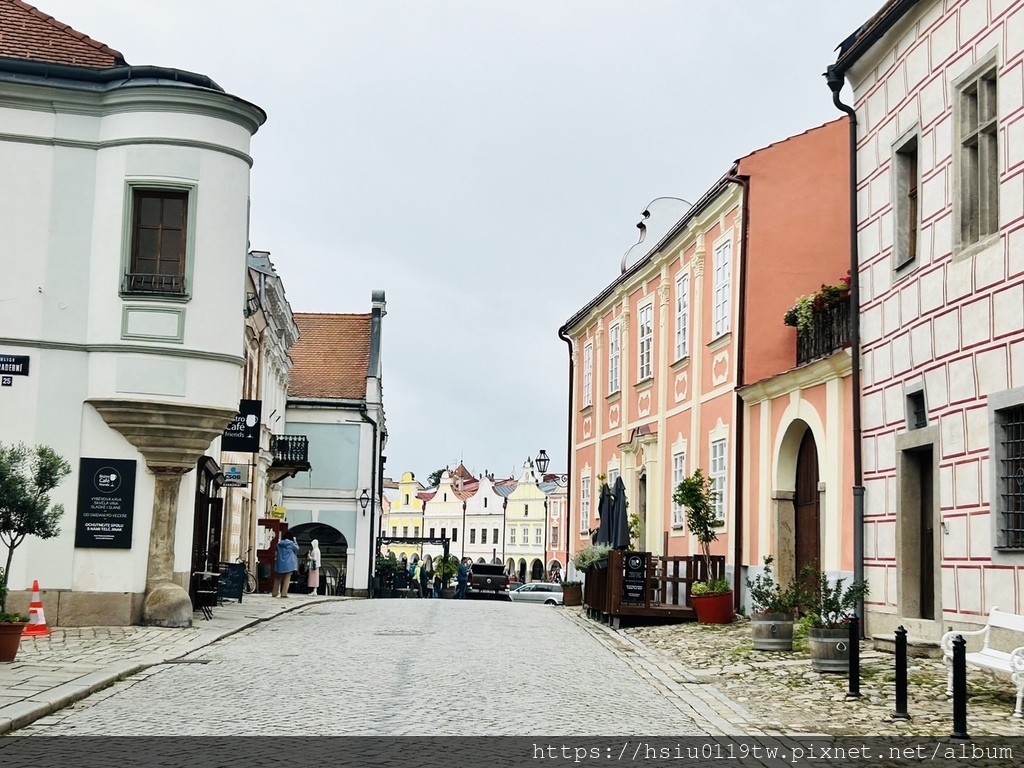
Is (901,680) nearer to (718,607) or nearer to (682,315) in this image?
(718,607)

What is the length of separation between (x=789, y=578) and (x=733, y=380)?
408 centimetres

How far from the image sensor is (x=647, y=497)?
1253 inches

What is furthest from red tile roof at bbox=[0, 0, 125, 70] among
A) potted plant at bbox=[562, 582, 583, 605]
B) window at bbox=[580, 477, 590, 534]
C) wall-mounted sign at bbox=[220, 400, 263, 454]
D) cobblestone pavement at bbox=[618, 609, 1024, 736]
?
window at bbox=[580, 477, 590, 534]

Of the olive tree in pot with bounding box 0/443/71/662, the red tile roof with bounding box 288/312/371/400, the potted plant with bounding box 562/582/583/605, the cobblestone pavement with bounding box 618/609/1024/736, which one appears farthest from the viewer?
the red tile roof with bounding box 288/312/371/400

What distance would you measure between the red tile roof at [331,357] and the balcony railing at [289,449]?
Result: 13.1ft

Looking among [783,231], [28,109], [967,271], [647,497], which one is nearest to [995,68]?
[967,271]

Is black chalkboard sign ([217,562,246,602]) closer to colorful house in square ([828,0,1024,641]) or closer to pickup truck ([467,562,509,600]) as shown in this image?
colorful house in square ([828,0,1024,641])

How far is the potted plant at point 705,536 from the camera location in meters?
22.4

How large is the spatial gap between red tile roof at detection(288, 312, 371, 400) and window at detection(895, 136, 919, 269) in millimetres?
36019

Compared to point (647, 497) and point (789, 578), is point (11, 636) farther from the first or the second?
point (647, 497)

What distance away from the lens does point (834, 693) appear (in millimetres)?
12617

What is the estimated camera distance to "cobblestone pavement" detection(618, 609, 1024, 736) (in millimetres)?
10500

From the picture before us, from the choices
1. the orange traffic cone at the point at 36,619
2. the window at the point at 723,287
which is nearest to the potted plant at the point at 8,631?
the orange traffic cone at the point at 36,619

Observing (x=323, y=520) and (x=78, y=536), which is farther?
(x=323, y=520)
